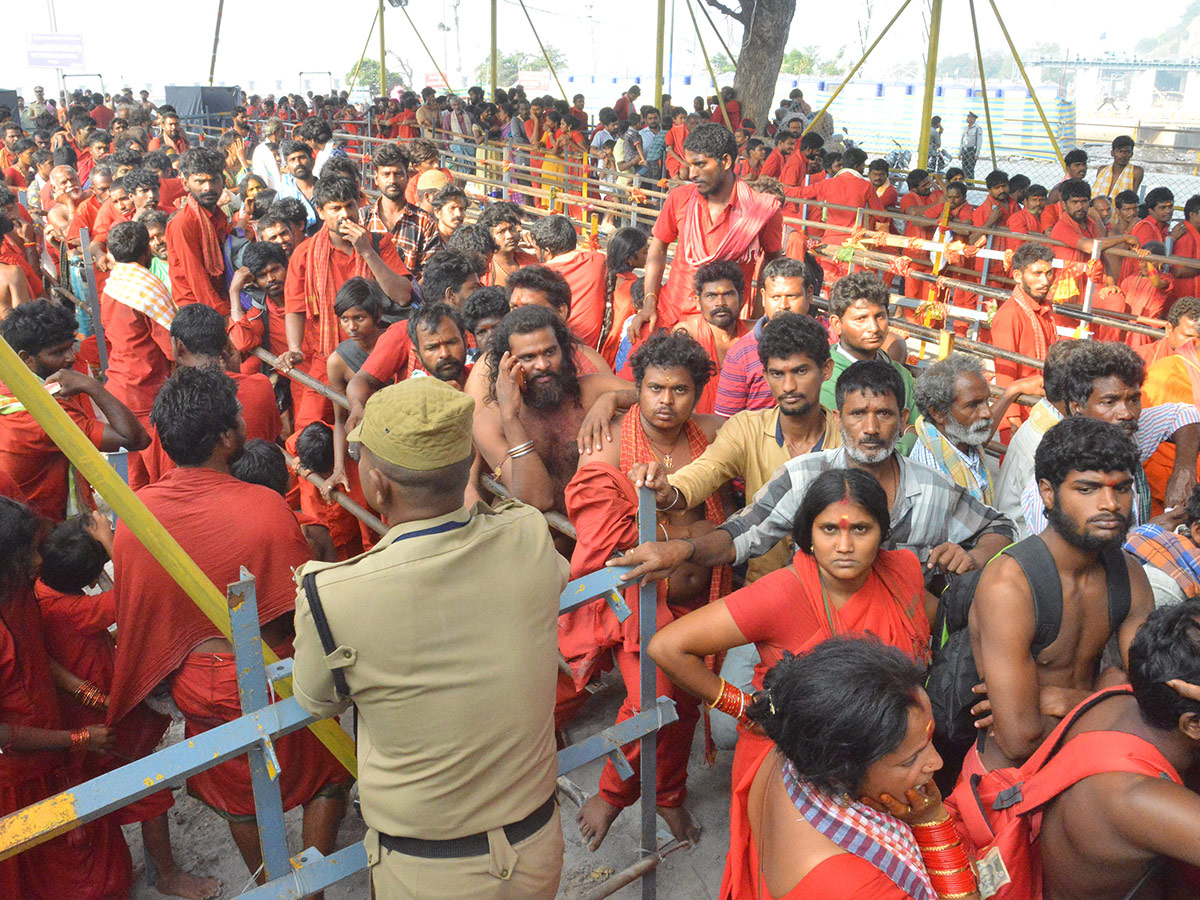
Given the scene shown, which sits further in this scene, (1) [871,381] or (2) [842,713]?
(1) [871,381]

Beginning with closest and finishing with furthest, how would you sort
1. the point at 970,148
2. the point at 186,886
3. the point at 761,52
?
the point at 186,886 → the point at 970,148 → the point at 761,52

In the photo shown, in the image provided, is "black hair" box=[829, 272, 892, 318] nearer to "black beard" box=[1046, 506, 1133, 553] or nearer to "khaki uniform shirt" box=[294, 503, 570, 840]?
"black beard" box=[1046, 506, 1133, 553]

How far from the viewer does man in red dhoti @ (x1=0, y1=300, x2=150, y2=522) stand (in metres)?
4.11

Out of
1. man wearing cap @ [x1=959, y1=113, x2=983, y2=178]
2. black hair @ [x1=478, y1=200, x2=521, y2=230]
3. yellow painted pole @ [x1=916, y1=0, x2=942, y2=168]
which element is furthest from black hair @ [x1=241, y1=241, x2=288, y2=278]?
man wearing cap @ [x1=959, y1=113, x2=983, y2=178]

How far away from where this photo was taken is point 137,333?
5.58 meters

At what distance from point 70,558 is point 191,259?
398 centimetres

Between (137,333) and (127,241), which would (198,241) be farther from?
(137,333)

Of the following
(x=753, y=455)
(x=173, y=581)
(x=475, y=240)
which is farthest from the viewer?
(x=475, y=240)

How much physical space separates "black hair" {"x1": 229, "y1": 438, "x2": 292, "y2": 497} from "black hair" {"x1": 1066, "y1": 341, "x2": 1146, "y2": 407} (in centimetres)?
301

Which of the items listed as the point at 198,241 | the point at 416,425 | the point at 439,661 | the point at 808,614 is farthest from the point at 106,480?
the point at 198,241

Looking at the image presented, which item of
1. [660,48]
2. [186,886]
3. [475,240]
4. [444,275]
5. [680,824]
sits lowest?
[186,886]

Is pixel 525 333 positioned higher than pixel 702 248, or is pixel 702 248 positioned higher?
pixel 702 248

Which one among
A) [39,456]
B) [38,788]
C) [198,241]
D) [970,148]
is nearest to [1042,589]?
[38,788]

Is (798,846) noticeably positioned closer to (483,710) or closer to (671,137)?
(483,710)
